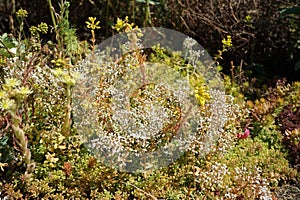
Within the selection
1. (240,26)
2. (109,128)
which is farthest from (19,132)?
(240,26)

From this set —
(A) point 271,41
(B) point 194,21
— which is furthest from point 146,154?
(A) point 271,41

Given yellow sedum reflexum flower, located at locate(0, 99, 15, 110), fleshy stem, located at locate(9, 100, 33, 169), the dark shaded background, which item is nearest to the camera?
yellow sedum reflexum flower, located at locate(0, 99, 15, 110)

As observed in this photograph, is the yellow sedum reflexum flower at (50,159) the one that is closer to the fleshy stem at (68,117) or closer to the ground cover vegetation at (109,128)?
the ground cover vegetation at (109,128)

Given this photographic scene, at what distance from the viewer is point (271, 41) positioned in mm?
4117

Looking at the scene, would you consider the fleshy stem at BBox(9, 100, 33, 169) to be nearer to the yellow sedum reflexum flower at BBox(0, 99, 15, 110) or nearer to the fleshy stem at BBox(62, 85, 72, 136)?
the yellow sedum reflexum flower at BBox(0, 99, 15, 110)

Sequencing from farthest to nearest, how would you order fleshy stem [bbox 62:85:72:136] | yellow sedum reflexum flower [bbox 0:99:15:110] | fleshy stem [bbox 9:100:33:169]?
fleshy stem [bbox 62:85:72:136] → fleshy stem [bbox 9:100:33:169] → yellow sedum reflexum flower [bbox 0:99:15:110]

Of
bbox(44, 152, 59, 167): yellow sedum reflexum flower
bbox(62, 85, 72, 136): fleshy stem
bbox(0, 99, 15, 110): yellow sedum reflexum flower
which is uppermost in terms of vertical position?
bbox(0, 99, 15, 110): yellow sedum reflexum flower

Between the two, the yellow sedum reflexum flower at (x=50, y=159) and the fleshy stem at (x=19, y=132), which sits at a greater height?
the fleshy stem at (x=19, y=132)

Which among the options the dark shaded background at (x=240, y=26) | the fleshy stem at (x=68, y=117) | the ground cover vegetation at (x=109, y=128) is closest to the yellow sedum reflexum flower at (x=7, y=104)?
the ground cover vegetation at (x=109, y=128)

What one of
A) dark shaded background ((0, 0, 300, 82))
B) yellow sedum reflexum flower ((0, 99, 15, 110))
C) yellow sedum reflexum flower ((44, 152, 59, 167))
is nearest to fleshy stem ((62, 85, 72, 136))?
yellow sedum reflexum flower ((44, 152, 59, 167))

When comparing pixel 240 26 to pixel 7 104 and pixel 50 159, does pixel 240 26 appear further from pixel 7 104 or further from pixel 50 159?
pixel 7 104

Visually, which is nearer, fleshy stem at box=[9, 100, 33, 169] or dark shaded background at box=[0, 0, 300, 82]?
fleshy stem at box=[9, 100, 33, 169]

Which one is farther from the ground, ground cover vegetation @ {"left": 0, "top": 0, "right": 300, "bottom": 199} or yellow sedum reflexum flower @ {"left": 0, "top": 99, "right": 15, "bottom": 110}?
yellow sedum reflexum flower @ {"left": 0, "top": 99, "right": 15, "bottom": 110}

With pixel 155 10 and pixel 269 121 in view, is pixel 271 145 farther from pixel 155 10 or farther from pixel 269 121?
pixel 155 10
